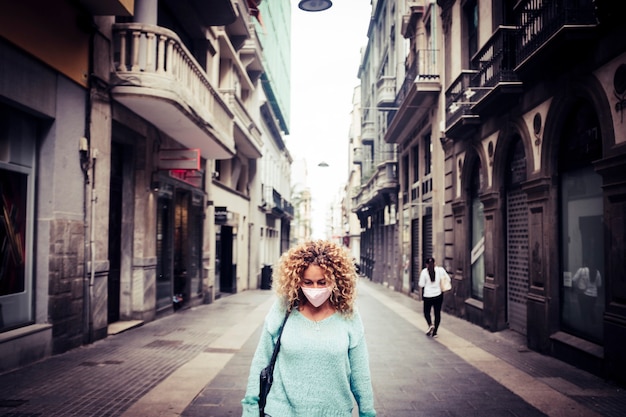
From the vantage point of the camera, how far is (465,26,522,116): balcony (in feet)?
35.4

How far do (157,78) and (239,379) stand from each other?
19.6 feet

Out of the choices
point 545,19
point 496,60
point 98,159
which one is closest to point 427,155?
point 496,60

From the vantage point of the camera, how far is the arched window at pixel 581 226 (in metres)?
8.47

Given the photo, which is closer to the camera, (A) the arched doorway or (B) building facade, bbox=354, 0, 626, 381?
(B) building facade, bbox=354, 0, 626, 381

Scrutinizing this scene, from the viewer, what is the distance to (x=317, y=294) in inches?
111

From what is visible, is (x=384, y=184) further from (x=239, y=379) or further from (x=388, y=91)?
(x=239, y=379)

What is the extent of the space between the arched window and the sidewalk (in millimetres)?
852

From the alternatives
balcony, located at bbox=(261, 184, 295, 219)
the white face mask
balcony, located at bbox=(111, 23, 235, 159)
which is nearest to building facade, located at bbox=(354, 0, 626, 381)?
Answer: the white face mask

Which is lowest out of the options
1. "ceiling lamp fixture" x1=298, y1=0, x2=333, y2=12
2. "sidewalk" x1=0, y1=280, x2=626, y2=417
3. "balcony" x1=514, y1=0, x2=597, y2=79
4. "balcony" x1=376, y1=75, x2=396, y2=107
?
"sidewalk" x1=0, y1=280, x2=626, y2=417

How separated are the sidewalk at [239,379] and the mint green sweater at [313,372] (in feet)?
10.5

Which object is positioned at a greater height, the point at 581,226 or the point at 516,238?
the point at 581,226

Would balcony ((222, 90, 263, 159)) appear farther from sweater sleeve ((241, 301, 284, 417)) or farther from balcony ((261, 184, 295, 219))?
sweater sleeve ((241, 301, 284, 417))

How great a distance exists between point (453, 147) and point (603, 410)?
11.0 meters

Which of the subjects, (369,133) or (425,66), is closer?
(425,66)
